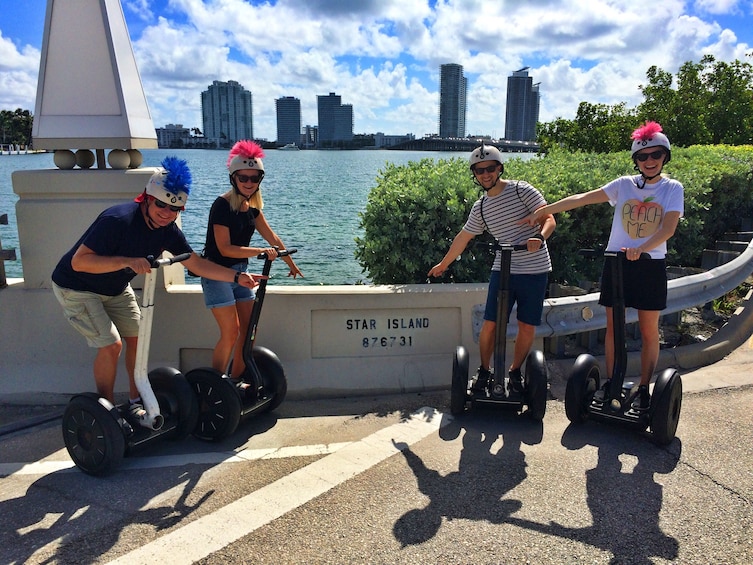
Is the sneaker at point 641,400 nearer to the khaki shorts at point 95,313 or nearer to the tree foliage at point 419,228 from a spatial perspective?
the tree foliage at point 419,228

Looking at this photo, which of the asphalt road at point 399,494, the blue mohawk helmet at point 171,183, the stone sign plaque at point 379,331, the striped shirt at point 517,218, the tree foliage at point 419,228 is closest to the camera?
the asphalt road at point 399,494

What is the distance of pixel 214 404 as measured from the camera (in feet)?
13.7

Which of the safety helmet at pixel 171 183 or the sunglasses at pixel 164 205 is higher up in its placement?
the safety helmet at pixel 171 183

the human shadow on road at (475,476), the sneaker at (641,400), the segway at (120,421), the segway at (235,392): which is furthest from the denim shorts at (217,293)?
the sneaker at (641,400)

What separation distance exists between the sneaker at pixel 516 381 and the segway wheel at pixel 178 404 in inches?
89.0

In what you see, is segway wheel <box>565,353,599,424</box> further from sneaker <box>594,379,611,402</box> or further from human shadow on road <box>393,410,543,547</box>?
human shadow on road <box>393,410,543,547</box>

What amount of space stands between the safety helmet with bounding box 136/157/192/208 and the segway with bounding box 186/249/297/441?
0.74 meters

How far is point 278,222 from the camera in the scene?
16859 millimetres

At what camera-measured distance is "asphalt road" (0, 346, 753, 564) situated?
9.85ft

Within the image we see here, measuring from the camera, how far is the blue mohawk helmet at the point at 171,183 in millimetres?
3619

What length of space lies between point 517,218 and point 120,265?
271 centimetres

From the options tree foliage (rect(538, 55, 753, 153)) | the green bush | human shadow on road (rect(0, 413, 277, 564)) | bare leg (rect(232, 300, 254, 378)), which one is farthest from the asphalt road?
tree foliage (rect(538, 55, 753, 153))

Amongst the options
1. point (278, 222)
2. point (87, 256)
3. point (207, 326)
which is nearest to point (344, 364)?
point (207, 326)

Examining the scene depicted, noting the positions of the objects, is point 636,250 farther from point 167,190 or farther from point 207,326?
point 207,326
